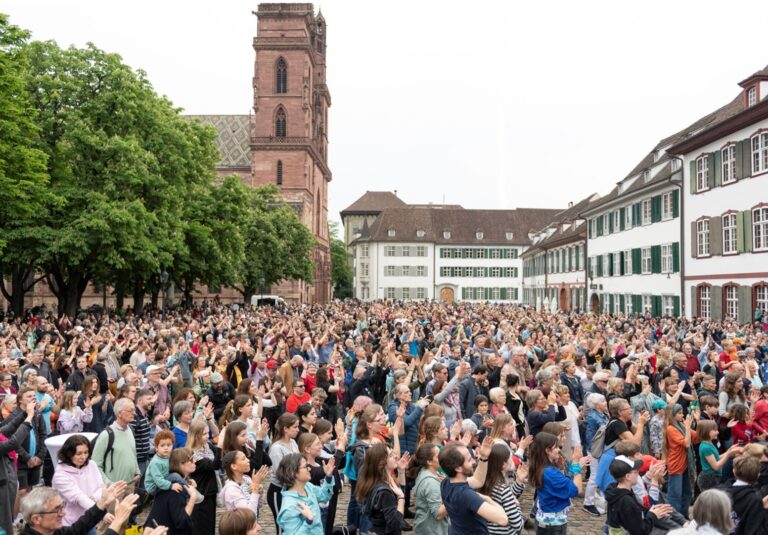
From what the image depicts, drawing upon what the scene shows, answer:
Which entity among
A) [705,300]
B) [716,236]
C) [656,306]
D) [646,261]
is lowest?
[656,306]

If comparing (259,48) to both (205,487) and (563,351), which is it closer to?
(563,351)

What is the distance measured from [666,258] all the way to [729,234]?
5.90 meters

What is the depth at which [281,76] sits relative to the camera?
241 ft

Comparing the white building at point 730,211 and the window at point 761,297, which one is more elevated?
the white building at point 730,211

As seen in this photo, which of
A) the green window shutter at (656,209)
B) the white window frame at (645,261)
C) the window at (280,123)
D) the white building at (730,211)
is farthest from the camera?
the window at (280,123)

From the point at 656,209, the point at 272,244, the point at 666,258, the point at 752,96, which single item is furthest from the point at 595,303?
the point at 272,244

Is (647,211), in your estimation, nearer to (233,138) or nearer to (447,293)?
(447,293)

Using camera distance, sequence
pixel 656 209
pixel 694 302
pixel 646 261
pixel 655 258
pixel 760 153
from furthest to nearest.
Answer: pixel 646 261, pixel 656 209, pixel 655 258, pixel 694 302, pixel 760 153

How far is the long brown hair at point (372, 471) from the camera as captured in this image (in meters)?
5.57

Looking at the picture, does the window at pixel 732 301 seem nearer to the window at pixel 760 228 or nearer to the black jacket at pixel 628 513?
the window at pixel 760 228

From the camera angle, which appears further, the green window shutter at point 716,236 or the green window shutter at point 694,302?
the green window shutter at point 694,302

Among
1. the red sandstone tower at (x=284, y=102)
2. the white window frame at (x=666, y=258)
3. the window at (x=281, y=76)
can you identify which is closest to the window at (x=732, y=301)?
the white window frame at (x=666, y=258)

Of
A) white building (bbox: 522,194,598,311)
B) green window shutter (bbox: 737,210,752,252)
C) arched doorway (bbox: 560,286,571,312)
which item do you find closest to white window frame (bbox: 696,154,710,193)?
green window shutter (bbox: 737,210,752,252)

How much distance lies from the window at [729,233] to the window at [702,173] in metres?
2.12
